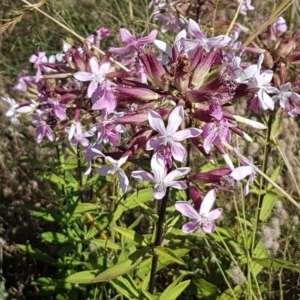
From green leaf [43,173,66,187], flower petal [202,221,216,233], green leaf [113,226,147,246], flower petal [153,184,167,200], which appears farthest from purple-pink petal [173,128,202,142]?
green leaf [43,173,66,187]

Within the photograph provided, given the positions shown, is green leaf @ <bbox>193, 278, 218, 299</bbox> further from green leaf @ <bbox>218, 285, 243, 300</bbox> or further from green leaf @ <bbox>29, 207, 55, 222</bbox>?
green leaf @ <bbox>29, 207, 55, 222</bbox>

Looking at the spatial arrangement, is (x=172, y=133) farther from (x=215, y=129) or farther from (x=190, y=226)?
(x=190, y=226)

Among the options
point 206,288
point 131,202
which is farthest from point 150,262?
point 206,288

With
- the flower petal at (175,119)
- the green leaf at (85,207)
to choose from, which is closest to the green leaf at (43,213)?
the green leaf at (85,207)

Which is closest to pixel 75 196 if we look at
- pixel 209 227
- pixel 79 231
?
pixel 79 231

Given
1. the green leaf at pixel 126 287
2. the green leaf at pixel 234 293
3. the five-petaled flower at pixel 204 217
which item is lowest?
the green leaf at pixel 234 293

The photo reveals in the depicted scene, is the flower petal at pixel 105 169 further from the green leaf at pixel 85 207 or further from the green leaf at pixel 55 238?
the green leaf at pixel 55 238

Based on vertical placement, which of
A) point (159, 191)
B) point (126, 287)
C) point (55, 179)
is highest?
point (159, 191)
